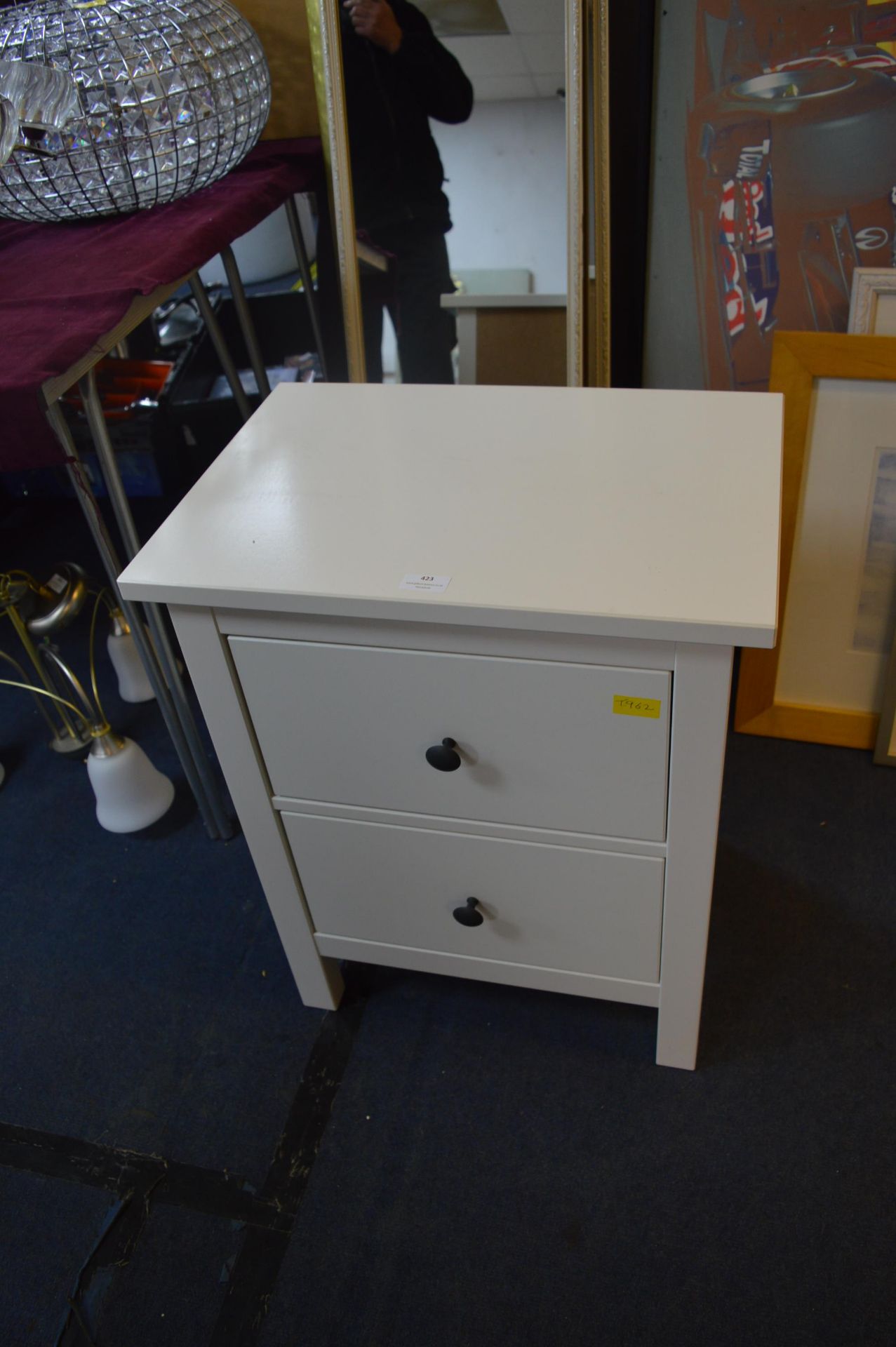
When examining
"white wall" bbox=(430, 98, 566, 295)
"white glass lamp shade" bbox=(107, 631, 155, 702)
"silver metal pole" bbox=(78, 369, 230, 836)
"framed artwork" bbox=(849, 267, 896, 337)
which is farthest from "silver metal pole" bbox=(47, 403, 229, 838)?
"framed artwork" bbox=(849, 267, 896, 337)

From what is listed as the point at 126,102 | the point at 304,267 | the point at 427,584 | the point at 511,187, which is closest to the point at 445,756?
the point at 427,584

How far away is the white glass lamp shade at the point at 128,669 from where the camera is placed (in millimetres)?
1548

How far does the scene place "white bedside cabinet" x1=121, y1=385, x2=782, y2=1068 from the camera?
0.75m

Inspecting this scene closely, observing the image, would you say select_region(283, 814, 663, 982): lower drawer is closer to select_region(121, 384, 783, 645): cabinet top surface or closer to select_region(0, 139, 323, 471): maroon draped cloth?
select_region(121, 384, 783, 645): cabinet top surface

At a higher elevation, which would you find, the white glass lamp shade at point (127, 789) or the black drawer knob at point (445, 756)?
the black drawer knob at point (445, 756)

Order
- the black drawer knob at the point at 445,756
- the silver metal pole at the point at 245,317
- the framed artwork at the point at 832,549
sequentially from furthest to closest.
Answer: the silver metal pole at the point at 245,317, the framed artwork at the point at 832,549, the black drawer knob at the point at 445,756

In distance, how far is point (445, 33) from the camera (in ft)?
4.47

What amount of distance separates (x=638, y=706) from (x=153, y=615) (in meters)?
0.67

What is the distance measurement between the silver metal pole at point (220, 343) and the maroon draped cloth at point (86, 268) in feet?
0.62

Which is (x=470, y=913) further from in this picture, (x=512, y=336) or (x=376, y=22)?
(x=376, y=22)

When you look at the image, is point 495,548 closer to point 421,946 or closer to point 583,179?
point 421,946

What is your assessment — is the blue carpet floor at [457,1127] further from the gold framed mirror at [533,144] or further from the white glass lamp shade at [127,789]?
the gold framed mirror at [533,144]

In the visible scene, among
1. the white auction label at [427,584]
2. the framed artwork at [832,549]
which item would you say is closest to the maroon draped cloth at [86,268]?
the white auction label at [427,584]

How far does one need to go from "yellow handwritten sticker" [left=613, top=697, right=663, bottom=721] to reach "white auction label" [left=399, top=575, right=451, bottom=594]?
0.16m
